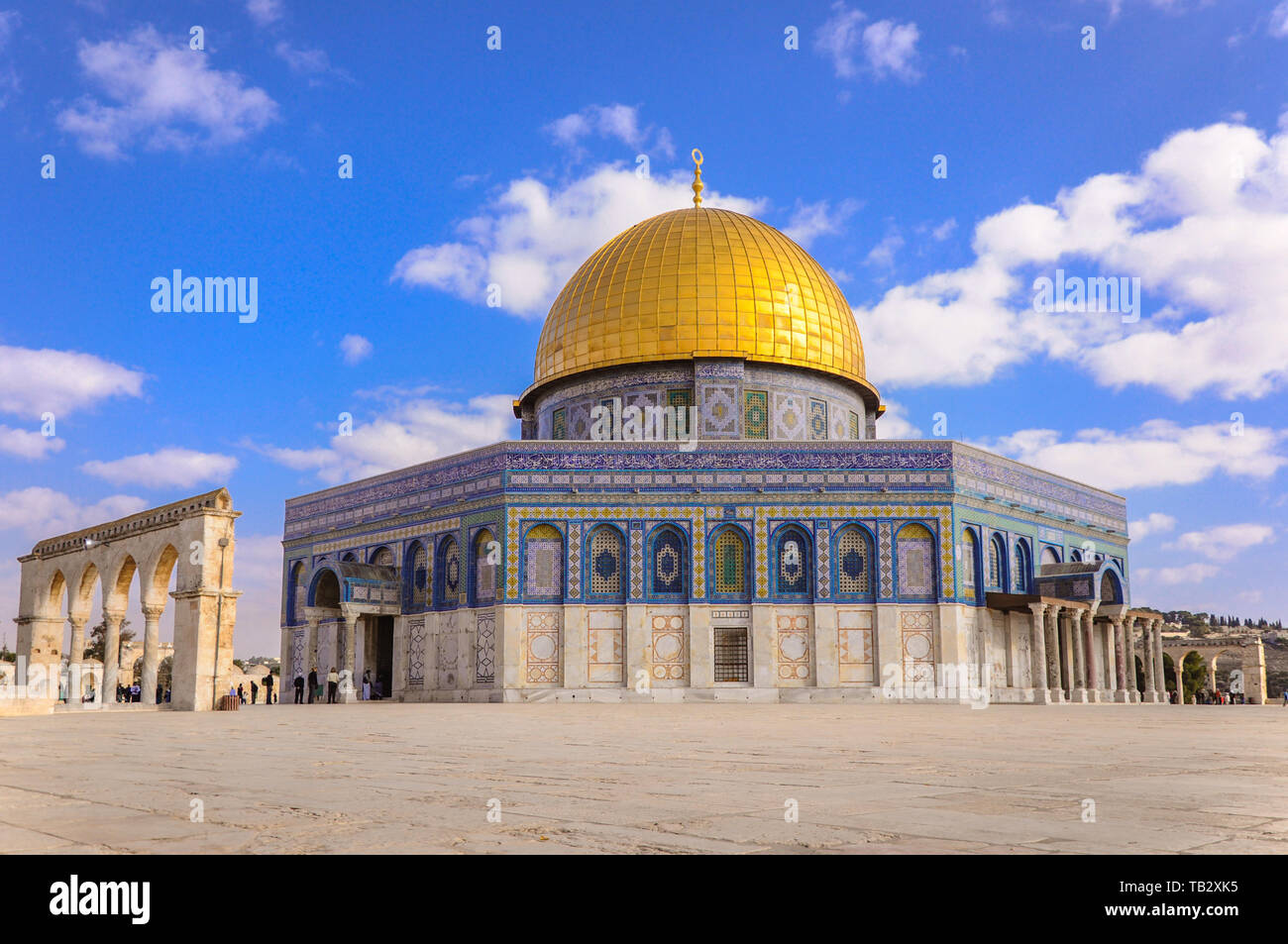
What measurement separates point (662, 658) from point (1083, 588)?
11495 millimetres

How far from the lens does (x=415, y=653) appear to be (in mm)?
29594

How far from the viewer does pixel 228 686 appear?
2081cm

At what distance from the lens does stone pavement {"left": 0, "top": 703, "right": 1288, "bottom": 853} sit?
3404mm

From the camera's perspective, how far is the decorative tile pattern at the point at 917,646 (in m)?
26.9

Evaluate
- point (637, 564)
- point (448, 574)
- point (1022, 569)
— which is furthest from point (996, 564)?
point (448, 574)

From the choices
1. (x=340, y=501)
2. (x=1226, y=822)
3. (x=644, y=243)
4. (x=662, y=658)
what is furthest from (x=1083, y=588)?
(x=1226, y=822)

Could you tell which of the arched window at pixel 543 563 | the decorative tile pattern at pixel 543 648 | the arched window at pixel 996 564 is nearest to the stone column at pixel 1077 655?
the arched window at pixel 996 564

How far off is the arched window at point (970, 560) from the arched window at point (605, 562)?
848cm

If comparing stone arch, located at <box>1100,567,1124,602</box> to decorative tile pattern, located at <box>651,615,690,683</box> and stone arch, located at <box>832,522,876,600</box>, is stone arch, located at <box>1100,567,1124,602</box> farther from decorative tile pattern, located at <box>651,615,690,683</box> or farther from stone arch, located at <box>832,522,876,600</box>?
decorative tile pattern, located at <box>651,615,690,683</box>

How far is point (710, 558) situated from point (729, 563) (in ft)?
1.68

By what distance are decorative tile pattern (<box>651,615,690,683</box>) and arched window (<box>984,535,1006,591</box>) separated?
7.94 metres

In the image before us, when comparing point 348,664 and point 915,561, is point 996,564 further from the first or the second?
point 348,664

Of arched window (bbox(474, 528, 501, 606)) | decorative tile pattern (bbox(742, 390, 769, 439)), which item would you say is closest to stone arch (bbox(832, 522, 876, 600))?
decorative tile pattern (bbox(742, 390, 769, 439))
